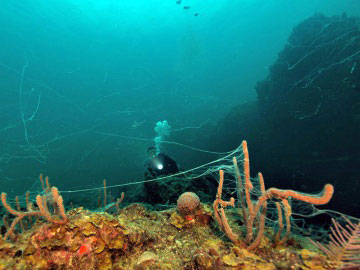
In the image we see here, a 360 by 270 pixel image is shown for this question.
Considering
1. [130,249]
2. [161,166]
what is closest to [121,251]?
[130,249]

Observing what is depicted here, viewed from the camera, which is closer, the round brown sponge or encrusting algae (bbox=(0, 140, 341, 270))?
encrusting algae (bbox=(0, 140, 341, 270))

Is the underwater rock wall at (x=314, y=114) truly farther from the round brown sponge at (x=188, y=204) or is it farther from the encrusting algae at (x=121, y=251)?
the round brown sponge at (x=188, y=204)

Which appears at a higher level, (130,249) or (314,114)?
(314,114)

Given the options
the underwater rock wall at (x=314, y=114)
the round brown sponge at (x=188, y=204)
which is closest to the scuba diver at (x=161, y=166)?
the round brown sponge at (x=188, y=204)

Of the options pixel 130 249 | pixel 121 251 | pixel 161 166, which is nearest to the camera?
pixel 121 251

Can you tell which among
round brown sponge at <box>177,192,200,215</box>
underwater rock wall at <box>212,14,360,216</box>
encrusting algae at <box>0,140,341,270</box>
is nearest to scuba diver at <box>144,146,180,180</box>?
round brown sponge at <box>177,192,200,215</box>

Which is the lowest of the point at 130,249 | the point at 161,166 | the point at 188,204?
the point at 130,249

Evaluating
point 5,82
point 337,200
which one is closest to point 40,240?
point 337,200

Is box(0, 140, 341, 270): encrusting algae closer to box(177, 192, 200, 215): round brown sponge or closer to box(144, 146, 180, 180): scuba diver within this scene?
box(177, 192, 200, 215): round brown sponge

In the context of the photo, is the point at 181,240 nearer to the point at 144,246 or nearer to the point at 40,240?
the point at 144,246

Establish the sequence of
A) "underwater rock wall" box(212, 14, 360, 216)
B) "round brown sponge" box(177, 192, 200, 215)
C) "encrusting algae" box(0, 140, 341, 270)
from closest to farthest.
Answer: "encrusting algae" box(0, 140, 341, 270), "round brown sponge" box(177, 192, 200, 215), "underwater rock wall" box(212, 14, 360, 216)

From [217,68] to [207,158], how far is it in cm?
5002

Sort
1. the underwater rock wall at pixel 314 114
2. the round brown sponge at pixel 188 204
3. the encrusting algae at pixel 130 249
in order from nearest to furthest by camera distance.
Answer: the encrusting algae at pixel 130 249 → the round brown sponge at pixel 188 204 → the underwater rock wall at pixel 314 114

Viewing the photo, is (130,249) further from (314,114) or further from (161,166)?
(314,114)
